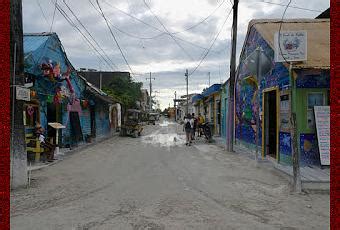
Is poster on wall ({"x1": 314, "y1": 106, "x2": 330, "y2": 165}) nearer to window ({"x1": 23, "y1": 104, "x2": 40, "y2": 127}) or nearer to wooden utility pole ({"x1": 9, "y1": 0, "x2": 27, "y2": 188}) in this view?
wooden utility pole ({"x1": 9, "y1": 0, "x2": 27, "y2": 188})

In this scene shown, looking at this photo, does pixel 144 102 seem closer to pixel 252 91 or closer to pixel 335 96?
pixel 252 91

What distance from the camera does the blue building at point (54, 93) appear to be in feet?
44.5

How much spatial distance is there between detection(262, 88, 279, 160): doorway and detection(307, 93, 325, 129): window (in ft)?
9.61

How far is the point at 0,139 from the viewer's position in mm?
1764

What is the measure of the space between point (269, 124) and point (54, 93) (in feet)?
31.1

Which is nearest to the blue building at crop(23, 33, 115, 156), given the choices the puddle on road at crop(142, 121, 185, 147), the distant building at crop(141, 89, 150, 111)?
the puddle on road at crop(142, 121, 185, 147)

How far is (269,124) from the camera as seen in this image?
13.9 metres

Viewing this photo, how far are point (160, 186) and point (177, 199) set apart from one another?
1.34 metres

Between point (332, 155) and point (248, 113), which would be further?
Answer: point (248, 113)

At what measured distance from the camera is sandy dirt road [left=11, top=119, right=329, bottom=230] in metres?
5.61

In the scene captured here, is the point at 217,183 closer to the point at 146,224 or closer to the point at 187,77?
the point at 146,224

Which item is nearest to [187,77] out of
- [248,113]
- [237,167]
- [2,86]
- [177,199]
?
[248,113]

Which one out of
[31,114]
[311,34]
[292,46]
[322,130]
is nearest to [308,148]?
[322,130]

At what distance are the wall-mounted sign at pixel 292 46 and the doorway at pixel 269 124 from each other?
16.6 ft
